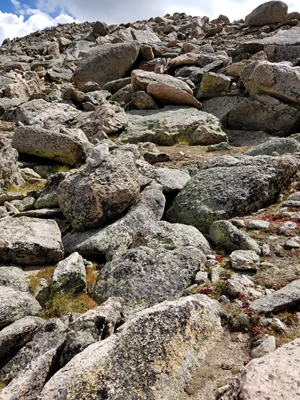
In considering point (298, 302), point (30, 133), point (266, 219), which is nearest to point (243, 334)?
point (298, 302)

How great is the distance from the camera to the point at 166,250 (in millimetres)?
7977

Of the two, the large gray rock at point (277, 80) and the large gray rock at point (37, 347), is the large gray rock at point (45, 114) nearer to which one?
the large gray rock at point (277, 80)

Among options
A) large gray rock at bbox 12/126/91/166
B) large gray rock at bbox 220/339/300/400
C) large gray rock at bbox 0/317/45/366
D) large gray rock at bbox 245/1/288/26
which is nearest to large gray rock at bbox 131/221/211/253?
large gray rock at bbox 0/317/45/366

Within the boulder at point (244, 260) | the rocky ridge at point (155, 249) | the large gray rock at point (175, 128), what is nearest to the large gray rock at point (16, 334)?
the rocky ridge at point (155, 249)

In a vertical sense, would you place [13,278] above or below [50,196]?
below

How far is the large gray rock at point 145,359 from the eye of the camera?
4.02 metres

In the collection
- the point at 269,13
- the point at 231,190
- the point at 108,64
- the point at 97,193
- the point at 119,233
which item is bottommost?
the point at 119,233

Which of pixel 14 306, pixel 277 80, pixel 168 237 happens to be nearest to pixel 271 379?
pixel 14 306

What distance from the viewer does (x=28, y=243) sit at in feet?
27.5

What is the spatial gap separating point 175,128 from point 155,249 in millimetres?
13515

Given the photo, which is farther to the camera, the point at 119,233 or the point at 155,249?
the point at 119,233

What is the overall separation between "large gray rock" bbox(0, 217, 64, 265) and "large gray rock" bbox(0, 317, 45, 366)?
111 inches

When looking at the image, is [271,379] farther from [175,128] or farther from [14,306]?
[175,128]

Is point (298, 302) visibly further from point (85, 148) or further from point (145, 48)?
point (145, 48)
